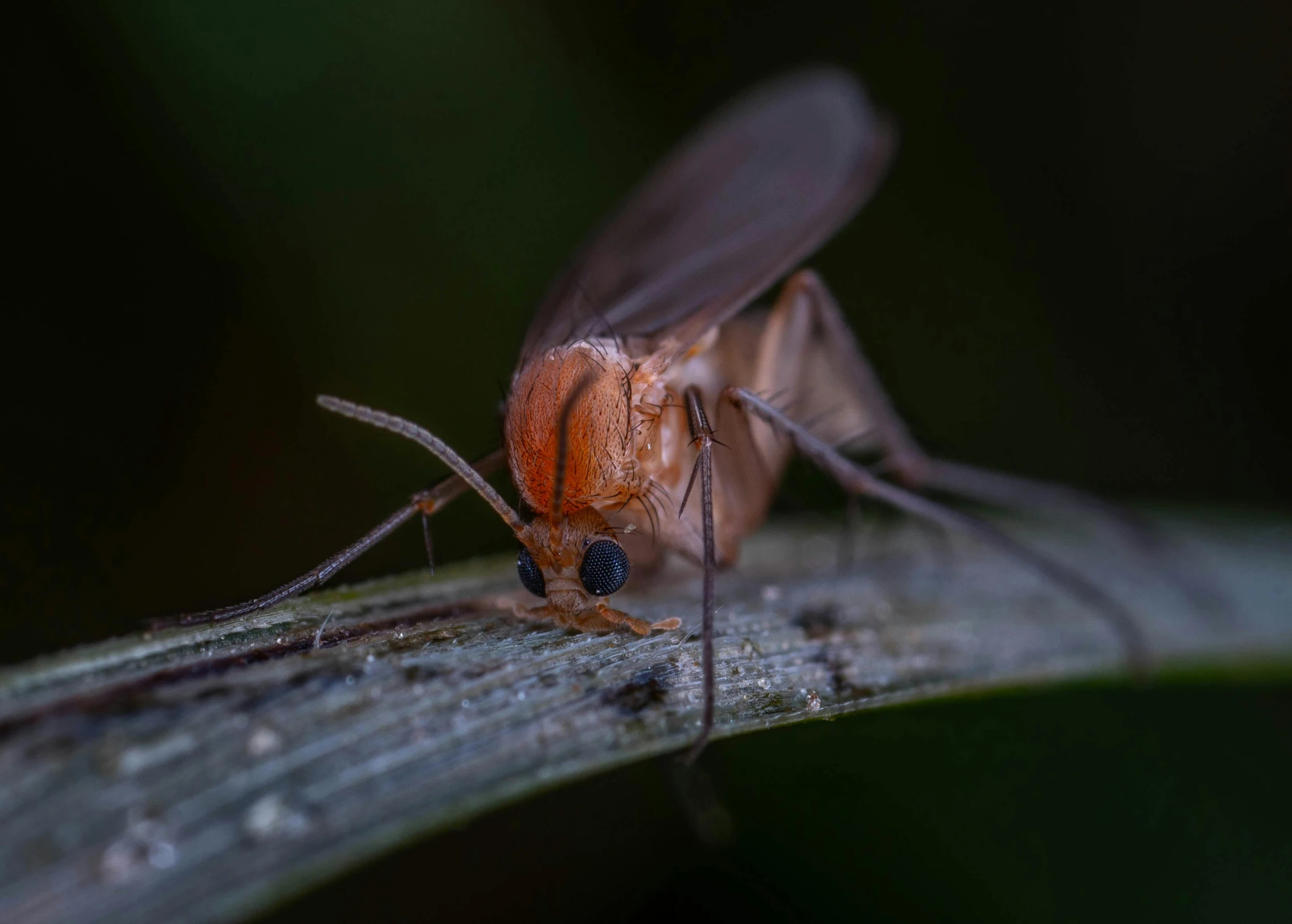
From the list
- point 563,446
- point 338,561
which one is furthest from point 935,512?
point 338,561

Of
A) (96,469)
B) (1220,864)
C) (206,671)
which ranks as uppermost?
(96,469)

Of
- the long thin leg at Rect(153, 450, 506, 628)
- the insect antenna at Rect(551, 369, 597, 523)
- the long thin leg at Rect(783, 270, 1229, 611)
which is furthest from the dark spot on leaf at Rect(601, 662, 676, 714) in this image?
the long thin leg at Rect(783, 270, 1229, 611)

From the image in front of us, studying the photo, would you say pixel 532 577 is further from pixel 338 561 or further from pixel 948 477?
pixel 948 477

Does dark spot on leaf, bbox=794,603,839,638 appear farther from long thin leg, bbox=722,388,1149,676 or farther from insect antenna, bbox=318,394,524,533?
insect antenna, bbox=318,394,524,533

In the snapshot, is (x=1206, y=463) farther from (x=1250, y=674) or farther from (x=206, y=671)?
(x=206, y=671)

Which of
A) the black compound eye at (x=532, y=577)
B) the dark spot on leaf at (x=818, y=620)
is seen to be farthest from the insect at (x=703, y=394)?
the dark spot on leaf at (x=818, y=620)

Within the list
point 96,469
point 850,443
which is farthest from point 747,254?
point 96,469
